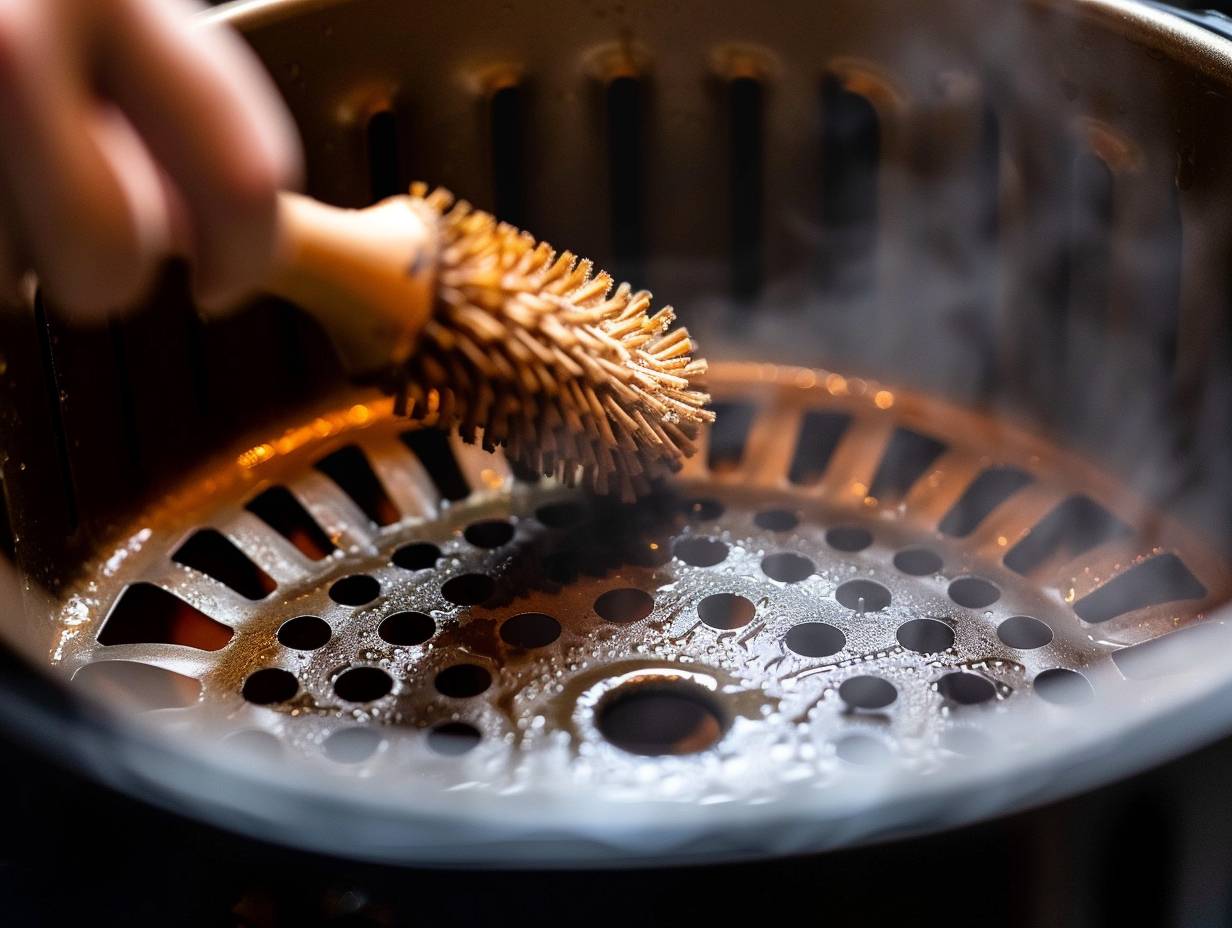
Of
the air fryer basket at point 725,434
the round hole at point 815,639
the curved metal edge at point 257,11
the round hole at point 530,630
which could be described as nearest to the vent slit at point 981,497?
the air fryer basket at point 725,434

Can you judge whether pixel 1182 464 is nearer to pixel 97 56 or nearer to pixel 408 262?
pixel 408 262

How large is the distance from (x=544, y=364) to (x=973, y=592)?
0.30m

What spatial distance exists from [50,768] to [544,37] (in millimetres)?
612

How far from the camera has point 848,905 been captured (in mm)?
403

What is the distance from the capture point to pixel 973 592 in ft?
2.59

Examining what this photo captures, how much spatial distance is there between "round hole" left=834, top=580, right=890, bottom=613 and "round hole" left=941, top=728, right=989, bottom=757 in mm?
108

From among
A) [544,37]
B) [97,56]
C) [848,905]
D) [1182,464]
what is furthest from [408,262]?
[1182,464]

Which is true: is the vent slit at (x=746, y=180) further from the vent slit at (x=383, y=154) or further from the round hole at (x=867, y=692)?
the round hole at (x=867, y=692)

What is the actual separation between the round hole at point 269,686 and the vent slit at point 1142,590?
41 centimetres

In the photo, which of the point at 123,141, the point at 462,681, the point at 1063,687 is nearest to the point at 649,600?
the point at 462,681

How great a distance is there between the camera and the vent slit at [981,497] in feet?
2.77

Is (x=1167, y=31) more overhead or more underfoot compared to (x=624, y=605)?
more overhead

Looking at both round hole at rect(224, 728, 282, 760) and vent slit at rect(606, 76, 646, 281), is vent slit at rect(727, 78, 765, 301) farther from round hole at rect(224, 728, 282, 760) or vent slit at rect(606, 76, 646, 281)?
round hole at rect(224, 728, 282, 760)

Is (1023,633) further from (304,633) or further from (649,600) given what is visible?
(304,633)
